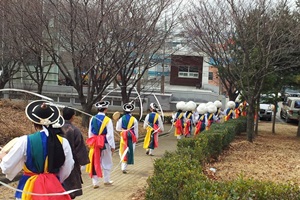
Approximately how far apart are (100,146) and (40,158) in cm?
383

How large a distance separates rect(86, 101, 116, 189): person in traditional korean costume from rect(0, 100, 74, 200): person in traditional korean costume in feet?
11.4

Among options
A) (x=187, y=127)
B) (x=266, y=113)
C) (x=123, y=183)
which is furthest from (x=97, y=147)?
(x=266, y=113)

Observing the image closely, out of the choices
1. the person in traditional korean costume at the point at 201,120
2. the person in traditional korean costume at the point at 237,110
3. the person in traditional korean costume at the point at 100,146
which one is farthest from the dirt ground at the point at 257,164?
the person in traditional korean costume at the point at 237,110

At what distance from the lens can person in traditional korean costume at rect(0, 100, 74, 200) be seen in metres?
4.43

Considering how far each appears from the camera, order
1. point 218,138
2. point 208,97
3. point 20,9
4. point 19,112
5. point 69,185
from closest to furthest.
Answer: point 69,185 < point 218,138 < point 20,9 < point 19,112 < point 208,97

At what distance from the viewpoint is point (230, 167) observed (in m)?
9.45

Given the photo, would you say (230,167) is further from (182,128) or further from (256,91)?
(182,128)

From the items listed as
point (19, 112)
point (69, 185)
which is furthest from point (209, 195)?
point (19, 112)

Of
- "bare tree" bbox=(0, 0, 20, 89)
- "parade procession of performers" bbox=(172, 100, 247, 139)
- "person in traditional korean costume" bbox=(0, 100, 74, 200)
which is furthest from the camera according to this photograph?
"parade procession of performers" bbox=(172, 100, 247, 139)

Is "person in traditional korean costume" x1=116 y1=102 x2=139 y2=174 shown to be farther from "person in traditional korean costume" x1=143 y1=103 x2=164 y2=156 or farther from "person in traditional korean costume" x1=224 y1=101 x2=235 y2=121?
"person in traditional korean costume" x1=224 y1=101 x2=235 y2=121

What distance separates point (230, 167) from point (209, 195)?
5.39 m

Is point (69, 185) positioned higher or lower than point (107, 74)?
lower

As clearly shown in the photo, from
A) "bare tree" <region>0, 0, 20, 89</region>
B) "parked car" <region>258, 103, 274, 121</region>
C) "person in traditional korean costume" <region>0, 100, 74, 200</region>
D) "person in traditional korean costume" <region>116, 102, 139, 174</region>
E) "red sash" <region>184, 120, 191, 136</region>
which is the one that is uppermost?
"bare tree" <region>0, 0, 20, 89</region>

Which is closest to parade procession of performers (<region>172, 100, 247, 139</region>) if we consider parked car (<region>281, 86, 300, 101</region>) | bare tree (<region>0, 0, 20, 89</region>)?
parked car (<region>281, 86, 300, 101</region>)
